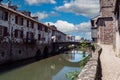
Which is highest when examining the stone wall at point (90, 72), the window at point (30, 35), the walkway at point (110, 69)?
the window at point (30, 35)

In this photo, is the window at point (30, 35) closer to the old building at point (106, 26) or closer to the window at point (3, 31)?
the window at point (3, 31)

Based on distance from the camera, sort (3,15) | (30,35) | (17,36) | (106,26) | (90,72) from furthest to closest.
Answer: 1. (106,26)
2. (30,35)
3. (17,36)
4. (3,15)
5. (90,72)

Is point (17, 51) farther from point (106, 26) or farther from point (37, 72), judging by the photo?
point (106, 26)

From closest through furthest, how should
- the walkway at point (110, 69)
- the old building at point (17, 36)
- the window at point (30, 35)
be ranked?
the walkway at point (110, 69)
the old building at point (17, 36)
the window at point (30, 35)

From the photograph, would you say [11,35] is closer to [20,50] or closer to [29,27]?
[20,50]

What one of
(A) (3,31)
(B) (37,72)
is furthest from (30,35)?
(B) (37,72)

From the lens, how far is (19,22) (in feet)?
112

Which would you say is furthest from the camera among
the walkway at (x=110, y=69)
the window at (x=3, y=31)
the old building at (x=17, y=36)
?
the old building at (x=17, y=36)

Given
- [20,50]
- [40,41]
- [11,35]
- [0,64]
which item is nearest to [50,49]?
[40,41]

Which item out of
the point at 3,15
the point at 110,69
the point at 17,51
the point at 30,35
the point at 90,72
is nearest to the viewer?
the point at 90,72

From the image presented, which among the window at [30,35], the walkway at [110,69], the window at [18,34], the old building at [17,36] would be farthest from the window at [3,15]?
the walkway at [110,69]

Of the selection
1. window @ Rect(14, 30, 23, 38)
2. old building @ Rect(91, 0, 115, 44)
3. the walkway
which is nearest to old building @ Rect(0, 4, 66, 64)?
window @ Rect(14, 30, 23, 38)

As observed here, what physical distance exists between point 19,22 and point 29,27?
488 centimetres

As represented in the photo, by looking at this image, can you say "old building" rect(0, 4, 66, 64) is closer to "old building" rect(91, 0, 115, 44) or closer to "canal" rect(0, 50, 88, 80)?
"canal" rect(0, 50, 88, 80)
